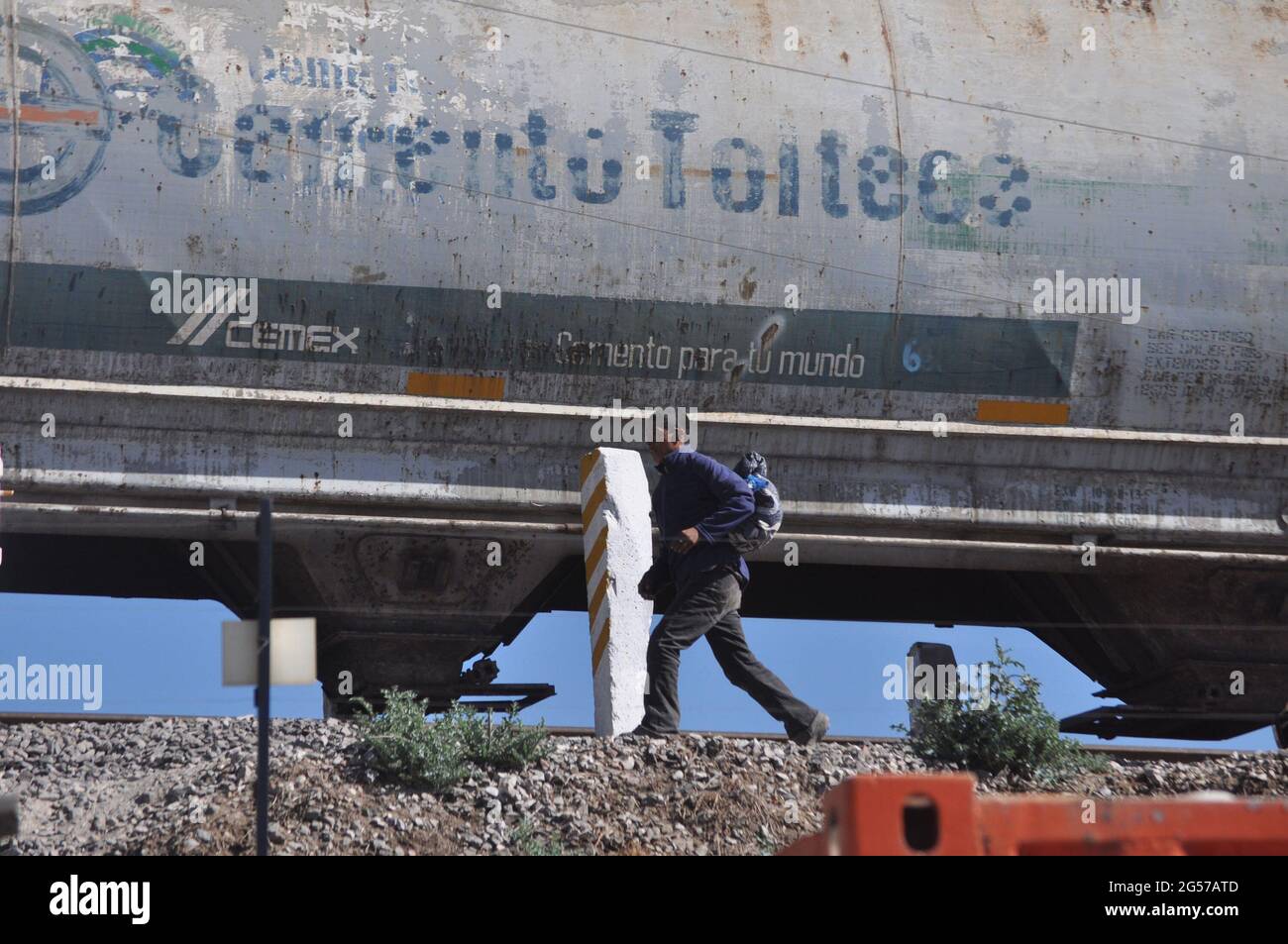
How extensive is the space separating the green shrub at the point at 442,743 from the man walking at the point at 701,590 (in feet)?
2.45

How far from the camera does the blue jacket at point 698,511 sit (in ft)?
23.3

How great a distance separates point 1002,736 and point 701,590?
1.49m

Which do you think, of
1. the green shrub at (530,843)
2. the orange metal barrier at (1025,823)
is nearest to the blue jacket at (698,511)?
the green shrub at (530,843)

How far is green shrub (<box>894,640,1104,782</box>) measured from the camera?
263 inches

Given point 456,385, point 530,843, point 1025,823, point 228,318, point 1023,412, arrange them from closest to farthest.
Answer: point 1025,823 < point 530,843 < point 228,318 < point 456,385 < point 1023,412

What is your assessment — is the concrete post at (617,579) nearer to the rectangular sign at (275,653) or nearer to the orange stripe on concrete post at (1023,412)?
the orange stripe on concrete post at (1023,412)

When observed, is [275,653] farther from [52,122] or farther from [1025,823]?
[52,122]

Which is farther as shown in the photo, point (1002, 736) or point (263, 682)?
point (1002, 736)

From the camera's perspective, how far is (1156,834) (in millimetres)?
3082

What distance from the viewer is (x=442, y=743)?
20.3ft

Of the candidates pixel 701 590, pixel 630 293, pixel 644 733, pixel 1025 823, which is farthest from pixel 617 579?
pixel 1025 823

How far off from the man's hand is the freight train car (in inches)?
57.4

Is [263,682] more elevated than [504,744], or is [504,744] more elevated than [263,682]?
[263,682]
